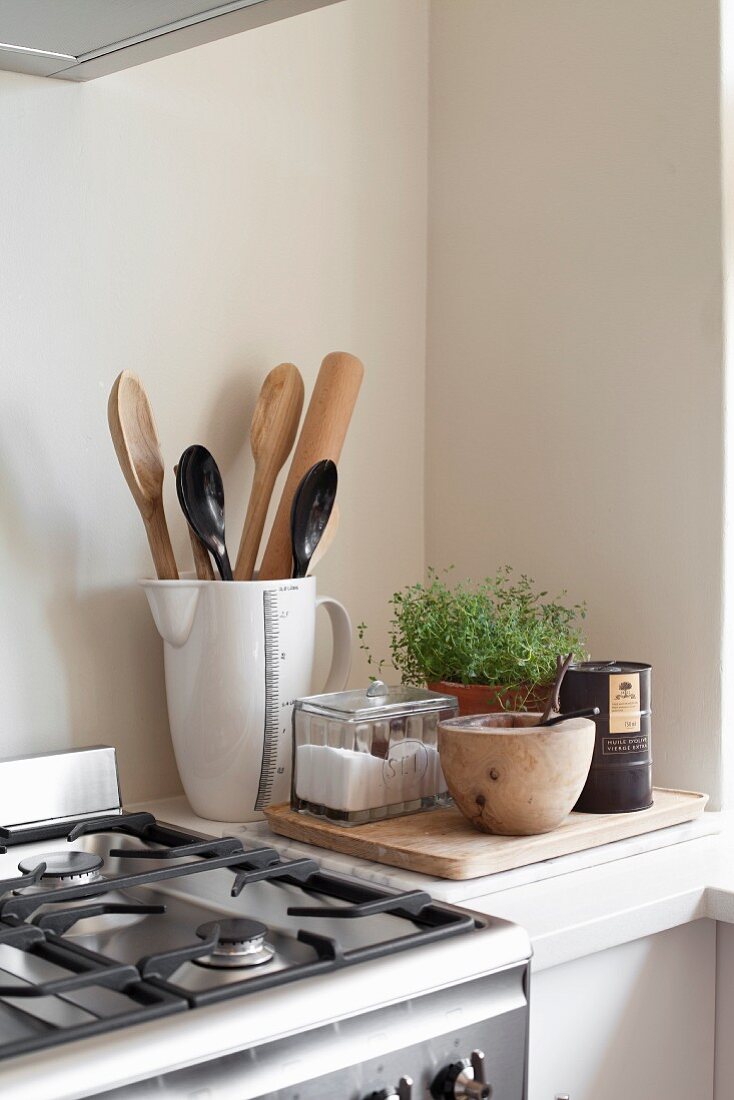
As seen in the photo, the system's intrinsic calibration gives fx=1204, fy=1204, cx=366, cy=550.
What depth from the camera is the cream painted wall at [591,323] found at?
4.26 ft

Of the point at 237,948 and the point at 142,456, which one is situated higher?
the point at 142,456

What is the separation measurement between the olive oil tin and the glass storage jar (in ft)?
0.43

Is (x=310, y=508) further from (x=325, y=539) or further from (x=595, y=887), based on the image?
(x=595, y=887)

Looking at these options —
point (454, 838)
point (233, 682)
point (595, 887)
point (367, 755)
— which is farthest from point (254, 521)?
point (595, 887)

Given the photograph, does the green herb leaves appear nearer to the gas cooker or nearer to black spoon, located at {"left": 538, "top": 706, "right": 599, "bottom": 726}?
black spoon, located at {"left": 538, "top": 706, "right": 599, "bottom": 726}

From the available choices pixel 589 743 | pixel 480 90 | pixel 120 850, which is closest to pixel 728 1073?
pixel 589 743

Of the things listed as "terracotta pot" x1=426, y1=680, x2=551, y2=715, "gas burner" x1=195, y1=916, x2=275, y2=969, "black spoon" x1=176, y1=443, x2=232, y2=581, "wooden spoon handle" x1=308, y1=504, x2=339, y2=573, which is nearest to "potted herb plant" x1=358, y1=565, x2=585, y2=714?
"terracotta pot" x1=426, y1=680, x2=551, y2=715

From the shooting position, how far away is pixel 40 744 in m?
1.22

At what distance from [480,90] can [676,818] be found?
91cm

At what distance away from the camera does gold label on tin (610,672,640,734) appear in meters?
1.16

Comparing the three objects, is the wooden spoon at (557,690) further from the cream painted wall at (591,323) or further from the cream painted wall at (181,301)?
the cream painted wall at (181,301)

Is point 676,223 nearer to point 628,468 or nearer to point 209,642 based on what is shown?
point 628,468

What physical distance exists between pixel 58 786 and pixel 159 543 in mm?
257

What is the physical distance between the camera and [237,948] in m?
0.81
